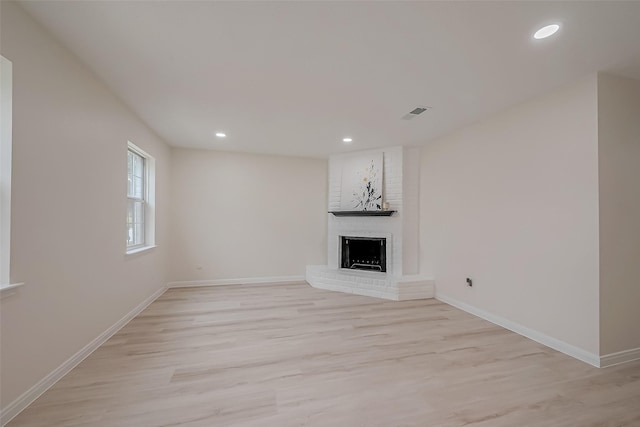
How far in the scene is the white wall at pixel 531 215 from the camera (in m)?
2.20

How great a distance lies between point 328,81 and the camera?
2.28 m

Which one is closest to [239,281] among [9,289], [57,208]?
[57,208]

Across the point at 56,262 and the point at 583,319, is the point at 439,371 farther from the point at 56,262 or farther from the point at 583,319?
the point at 56,262

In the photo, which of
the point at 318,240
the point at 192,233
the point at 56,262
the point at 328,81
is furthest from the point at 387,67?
the point at 192,233

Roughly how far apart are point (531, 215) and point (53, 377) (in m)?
4.32

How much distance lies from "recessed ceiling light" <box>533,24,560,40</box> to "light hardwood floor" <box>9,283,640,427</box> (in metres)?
2.46

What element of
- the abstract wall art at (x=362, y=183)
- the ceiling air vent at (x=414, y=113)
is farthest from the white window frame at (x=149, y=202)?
the ceiling air vent at (x=414, y=113)

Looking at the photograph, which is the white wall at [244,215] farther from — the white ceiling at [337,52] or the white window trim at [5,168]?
the white window trim at [5,168]

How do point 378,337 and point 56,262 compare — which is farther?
point 378,337

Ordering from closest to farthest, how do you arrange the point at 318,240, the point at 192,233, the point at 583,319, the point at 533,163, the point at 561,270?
the point at 583,319
the point at 561,270
the point at 533,163
the point at 192,233
the point at 318,240

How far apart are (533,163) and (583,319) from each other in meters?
1.49

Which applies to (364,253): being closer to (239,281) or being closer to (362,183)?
(362,183)

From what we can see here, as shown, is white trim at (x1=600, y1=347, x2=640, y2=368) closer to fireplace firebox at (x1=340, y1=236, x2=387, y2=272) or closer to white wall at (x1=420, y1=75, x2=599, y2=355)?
white wall at (x1=420, y1=75, x2=599, y2=355)

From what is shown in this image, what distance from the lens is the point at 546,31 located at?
1662mm
